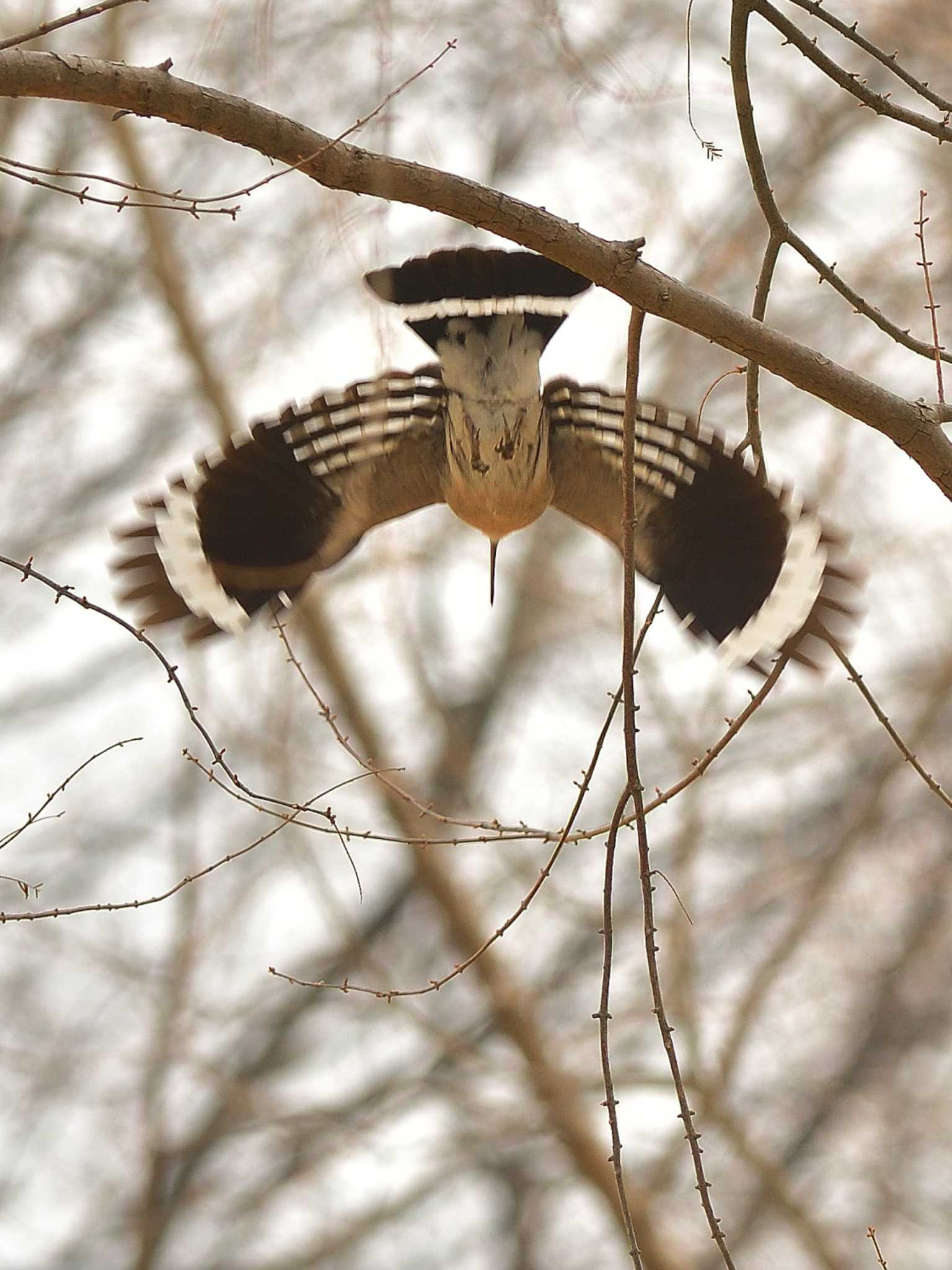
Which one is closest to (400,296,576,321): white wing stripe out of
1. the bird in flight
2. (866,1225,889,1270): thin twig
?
the bird in flight

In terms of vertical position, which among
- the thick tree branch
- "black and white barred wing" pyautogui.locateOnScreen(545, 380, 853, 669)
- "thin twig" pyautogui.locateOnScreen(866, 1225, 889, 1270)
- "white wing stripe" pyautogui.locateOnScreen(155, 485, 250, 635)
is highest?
"white wing stripe" pyautogui.locateOnScreen(155, 485, 250, 635)

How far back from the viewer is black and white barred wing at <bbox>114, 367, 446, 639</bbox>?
2.83 metres

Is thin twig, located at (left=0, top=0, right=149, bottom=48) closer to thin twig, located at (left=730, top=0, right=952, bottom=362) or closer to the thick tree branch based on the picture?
the thick tree branch

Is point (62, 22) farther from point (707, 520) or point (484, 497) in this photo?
point (707, 520)

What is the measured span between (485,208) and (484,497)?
1010 millimetres

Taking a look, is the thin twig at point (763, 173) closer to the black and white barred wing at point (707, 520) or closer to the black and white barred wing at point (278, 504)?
the black and white barred wing at point (707, 520)

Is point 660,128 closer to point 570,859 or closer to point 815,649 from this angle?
point 815,649

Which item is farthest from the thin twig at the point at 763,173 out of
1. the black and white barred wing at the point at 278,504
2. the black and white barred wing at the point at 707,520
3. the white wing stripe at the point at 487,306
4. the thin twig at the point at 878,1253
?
the thin twig at the point at 878,1253

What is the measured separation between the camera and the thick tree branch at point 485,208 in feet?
5.38

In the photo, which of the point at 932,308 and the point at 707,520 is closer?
the point at 932,308

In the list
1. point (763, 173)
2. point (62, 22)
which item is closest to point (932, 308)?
point (763, 173)

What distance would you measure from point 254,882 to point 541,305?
4.44 metres

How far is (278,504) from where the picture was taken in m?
2.92

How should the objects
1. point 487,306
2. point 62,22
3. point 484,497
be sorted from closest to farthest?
point 62,22 → point 487,306 → point 484,497
